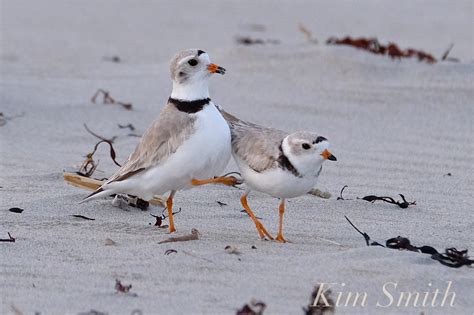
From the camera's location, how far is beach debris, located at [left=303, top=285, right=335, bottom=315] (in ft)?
13.5

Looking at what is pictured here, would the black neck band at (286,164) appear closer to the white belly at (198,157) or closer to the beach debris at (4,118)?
the white belly at (198,157)

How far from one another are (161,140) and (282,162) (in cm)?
70

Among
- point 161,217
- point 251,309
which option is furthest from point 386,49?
point 251,309

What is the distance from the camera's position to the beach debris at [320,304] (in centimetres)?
411

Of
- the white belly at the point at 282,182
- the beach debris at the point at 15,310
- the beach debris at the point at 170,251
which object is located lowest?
the beach debris at the point at 15,310

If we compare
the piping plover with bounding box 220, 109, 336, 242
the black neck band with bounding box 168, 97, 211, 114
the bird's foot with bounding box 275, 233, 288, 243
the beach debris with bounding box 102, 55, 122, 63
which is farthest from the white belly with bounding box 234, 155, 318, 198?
the beach debris with bounding box 102, 55, 122, 63

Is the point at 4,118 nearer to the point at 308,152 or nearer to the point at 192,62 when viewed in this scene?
Answer: the point at 192,62

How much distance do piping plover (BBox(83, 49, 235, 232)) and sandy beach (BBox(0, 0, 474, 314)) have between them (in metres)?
0.27

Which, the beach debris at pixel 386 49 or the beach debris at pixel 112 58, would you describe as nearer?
the beach debris at pixel 386 49

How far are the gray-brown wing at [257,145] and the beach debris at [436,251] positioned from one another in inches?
22.3

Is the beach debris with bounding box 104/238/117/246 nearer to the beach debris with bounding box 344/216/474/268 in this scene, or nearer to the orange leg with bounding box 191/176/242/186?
the orange leg with bounding box 191/176/242/186

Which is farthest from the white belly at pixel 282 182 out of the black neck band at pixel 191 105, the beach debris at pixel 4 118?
the beach debris at pixel 4 118

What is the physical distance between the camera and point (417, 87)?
29.9 ft

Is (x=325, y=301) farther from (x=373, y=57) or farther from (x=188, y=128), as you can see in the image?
(x=373, y=57)
